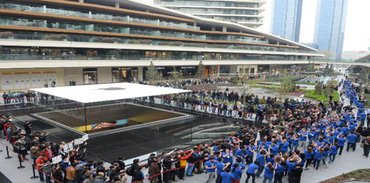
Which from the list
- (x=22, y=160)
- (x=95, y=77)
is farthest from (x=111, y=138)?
(x=95, y=77)

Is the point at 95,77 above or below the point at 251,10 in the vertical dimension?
below

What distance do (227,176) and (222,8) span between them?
80.2m

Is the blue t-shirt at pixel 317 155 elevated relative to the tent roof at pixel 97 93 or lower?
lower

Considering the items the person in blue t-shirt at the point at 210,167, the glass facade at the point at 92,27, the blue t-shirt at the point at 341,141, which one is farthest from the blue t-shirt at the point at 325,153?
the glass facade at the point at 92,27

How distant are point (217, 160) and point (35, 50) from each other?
37.0 m

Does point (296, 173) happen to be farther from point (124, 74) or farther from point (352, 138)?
point (124, 74)

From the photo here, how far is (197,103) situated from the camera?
25.1m

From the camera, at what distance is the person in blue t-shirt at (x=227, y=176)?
29.6ft

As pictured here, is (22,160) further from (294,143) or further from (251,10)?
(251,10)

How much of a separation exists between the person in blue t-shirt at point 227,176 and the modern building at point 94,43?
107ft

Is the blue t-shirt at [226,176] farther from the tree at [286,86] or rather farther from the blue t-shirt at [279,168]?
the tree at [286,86]

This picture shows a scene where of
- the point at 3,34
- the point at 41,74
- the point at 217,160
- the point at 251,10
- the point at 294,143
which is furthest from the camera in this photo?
the point at 251,10

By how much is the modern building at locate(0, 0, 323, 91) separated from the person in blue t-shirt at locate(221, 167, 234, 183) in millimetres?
32702

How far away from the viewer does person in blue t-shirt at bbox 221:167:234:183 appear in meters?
9.02
